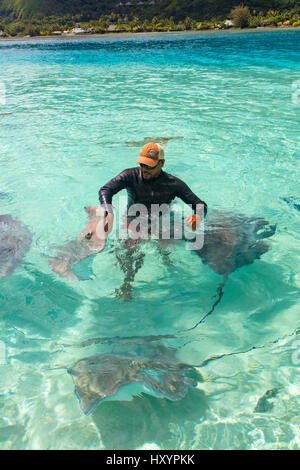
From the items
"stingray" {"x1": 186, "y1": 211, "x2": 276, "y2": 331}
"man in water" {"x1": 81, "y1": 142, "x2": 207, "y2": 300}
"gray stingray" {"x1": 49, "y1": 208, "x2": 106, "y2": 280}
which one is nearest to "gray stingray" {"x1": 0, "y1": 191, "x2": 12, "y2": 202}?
"gray stingray" {"x1": 49, "y1": 208, "x2": 106, "y2": 280}

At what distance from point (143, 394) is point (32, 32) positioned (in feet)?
294

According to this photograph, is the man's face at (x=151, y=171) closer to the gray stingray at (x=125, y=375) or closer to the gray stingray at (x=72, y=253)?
the gray stingray at (x=72, y=253)

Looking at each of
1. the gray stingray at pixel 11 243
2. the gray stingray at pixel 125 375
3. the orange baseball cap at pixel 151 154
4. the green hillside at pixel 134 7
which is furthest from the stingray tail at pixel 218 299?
the green hillside at pixel 134 7

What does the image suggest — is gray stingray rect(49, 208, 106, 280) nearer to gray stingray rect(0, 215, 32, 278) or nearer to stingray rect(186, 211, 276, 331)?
gray stingray rect(0, 215, 32, 278)

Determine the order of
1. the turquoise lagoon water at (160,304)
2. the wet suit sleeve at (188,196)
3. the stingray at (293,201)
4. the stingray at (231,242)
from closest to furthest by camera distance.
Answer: the turquoise lagoon water at (160,304)
the wet suit sleeve at (188,196)
the stingray at (231,242)
the stingray at (293,201)

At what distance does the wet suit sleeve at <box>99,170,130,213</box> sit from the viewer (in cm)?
379

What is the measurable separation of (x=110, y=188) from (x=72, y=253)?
1197mm

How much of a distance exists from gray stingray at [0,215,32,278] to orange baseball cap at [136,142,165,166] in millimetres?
2227

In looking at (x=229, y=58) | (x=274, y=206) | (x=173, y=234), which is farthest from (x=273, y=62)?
(x=173, y=234)

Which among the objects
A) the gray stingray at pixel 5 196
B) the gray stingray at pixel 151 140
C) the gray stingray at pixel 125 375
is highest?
the gray stingray at pixel 151 140

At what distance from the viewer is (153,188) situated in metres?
4.09

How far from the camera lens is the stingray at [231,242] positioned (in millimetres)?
4238

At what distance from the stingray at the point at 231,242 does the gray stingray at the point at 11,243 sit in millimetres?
2468
